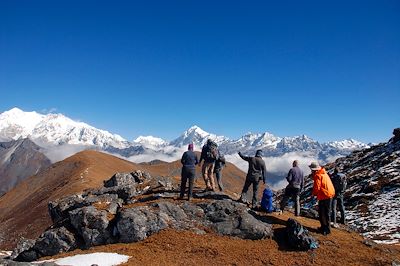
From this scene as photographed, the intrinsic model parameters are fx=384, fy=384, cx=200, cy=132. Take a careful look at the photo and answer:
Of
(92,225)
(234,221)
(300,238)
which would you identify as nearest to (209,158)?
(234,221)

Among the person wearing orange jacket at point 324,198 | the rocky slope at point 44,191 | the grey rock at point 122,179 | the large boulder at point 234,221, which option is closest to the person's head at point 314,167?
the person wearing orange jacket at point 324,198

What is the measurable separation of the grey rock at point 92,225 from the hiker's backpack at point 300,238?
11020 millimetres

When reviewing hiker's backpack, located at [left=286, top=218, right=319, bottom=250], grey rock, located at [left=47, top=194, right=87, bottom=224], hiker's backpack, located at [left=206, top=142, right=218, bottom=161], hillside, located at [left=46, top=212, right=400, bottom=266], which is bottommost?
hillside, located at [left=46, top=212, right=400, bottom=266]

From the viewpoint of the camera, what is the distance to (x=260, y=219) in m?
24.2

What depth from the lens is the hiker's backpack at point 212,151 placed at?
29297 mm

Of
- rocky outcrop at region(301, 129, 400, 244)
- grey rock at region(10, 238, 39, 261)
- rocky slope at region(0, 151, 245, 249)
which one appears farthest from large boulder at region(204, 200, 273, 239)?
rocky outcrop at region(301, 129, 400, 244)

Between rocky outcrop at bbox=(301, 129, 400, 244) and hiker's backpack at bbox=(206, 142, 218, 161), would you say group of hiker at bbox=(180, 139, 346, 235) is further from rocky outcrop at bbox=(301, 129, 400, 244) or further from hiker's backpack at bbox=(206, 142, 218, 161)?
rocky outcrop at bbox=(301, 129, 400, 244)

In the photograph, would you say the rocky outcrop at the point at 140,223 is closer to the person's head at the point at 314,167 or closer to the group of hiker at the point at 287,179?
the group of hiker at the point at 287,179

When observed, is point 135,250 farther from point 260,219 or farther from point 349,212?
point 349,212

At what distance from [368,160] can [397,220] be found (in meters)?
28.1

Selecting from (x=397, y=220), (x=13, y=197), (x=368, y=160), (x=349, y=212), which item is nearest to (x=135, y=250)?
(x=397, y=220)

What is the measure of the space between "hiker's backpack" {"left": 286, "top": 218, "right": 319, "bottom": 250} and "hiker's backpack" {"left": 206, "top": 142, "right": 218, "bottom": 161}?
9151 millimetres

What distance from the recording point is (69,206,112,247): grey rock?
24141 mm

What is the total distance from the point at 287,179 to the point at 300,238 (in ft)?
16.8
